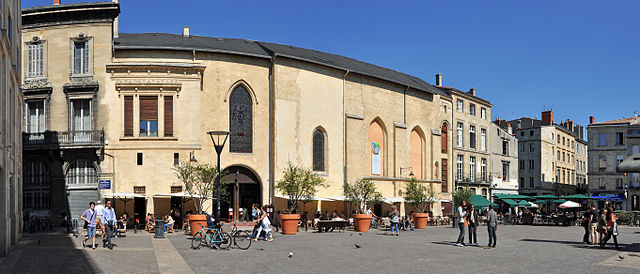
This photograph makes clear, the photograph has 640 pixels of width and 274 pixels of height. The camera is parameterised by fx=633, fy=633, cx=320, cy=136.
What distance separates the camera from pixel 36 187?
3381cm

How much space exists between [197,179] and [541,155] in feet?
173

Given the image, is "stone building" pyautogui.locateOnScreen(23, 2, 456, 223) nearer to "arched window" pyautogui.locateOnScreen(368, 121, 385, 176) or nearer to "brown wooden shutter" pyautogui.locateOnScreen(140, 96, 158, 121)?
"brown wooden shutter" pyautogui.locateOnScreen(140, 96, 158, 121)

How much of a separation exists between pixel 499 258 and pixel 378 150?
2831 centimetres

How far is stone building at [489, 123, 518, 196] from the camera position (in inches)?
2494

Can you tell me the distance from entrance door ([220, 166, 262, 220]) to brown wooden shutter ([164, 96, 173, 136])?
13.5 ft

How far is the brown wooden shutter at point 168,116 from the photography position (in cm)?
3481

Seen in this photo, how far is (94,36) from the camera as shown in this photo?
34.1 m

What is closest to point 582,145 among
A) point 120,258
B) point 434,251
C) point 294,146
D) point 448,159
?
point 448,159

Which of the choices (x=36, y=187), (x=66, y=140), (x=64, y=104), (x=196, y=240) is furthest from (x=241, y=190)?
(x=196, y=240)

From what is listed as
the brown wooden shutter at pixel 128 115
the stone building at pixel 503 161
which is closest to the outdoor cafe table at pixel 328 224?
the brown wooden shutter at pixel 128 115

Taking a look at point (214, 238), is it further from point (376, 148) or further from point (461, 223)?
point (376, 148)

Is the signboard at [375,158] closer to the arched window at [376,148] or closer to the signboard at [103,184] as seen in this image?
the arched window at [376,148]

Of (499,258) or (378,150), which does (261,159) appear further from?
(499,258)

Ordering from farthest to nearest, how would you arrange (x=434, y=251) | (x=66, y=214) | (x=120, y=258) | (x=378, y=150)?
(x=378, y=150) < (x=66, y=214) < (x=434, y=251) < (x=120, y=258)
